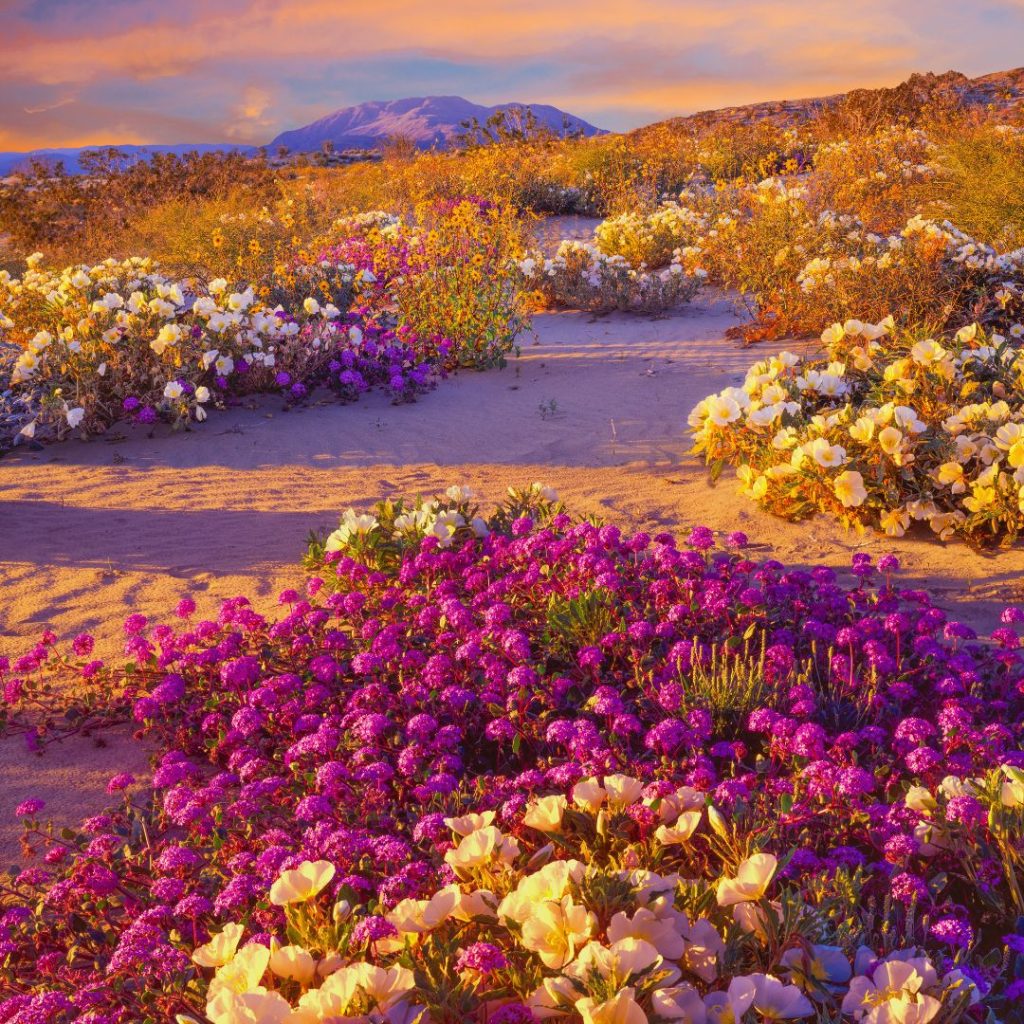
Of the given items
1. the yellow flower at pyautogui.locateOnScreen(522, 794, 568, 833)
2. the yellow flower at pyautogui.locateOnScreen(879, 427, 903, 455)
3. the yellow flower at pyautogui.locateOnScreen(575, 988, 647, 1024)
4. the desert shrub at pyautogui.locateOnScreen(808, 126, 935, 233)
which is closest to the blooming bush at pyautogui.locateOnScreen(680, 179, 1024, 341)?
the desert shrub at pyautogui.locateOnScreen(808, 126, 935, 233)

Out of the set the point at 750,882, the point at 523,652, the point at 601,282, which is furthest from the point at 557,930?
the point at 601,282

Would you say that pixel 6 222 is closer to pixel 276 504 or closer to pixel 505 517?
pixel 276 504

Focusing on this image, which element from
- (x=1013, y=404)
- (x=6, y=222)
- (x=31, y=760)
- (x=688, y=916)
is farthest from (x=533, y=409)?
(x=6, y=222)

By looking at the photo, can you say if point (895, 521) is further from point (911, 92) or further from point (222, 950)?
point (911, 92)

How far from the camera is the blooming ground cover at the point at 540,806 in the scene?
162 centimetres

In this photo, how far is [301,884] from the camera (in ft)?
6.15

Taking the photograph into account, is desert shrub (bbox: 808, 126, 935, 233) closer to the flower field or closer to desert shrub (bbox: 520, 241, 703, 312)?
the flower field

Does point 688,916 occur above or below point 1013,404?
below

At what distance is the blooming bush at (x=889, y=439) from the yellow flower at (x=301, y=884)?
3.61 meters

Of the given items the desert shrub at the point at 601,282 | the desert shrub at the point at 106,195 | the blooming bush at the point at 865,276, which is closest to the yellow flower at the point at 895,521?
the blooming bush at the point at 865,276

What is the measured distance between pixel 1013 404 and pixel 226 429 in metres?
5.54

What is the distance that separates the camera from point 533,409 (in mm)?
7707

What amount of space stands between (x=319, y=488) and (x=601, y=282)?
18.9ft

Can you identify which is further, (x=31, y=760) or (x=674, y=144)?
(x=674, y=144)
